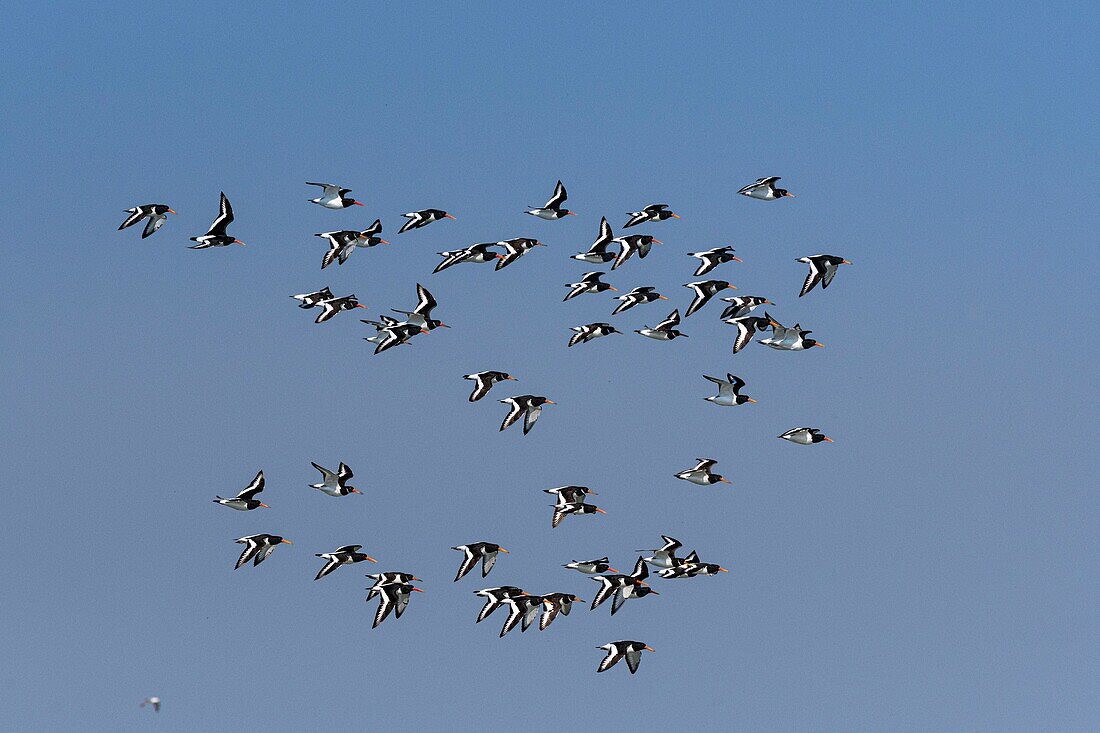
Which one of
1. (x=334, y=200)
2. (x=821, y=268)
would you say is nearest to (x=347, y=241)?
(x=334, y=200)

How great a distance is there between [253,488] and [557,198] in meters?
16.0

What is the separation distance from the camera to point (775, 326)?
57.3 m

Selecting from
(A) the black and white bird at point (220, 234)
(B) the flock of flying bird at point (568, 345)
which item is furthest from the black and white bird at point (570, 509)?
(A) the black and white bird at point (220, 234)

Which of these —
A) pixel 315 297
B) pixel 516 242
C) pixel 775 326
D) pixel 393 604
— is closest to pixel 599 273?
pixel 516 242

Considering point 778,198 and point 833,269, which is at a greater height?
point 778,198

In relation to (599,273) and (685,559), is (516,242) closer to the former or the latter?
(599,273)

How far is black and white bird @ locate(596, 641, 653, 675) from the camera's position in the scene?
5659cm

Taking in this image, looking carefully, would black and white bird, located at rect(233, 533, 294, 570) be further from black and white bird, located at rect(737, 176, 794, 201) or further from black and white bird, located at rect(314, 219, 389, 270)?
black and white bird, located at rect(737, 176, 794, 201)

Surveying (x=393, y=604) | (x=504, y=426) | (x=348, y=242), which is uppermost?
(x=348, y=242)

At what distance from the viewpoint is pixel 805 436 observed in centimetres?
5950

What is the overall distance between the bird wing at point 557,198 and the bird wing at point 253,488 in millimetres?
15139

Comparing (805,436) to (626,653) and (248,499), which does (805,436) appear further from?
(248,499)

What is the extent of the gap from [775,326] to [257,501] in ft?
67.7

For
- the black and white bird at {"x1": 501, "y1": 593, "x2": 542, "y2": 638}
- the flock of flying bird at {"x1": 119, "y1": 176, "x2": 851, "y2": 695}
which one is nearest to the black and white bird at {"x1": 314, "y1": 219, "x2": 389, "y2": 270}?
the flock of flying bird at {"x1": 119, "y1": 176, "x2": 851, "y2": 695}
